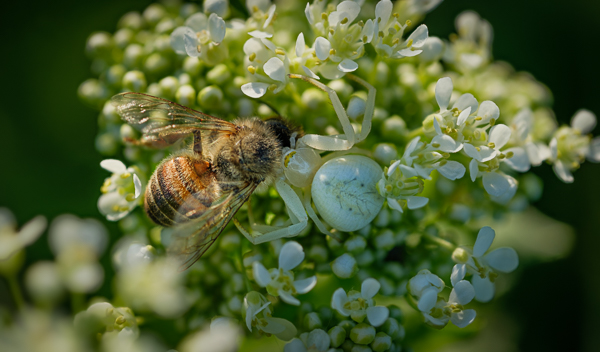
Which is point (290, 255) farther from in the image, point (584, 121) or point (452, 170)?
point (584, 121)

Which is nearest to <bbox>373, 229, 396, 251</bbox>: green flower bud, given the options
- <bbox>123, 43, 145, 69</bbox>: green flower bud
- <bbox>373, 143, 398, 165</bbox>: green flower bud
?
<bbox>373, 143, 398, 165</bbox>: green flower bud

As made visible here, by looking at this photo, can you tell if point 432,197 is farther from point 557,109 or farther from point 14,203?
point 14,203

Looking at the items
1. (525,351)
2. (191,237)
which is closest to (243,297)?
(191,237)

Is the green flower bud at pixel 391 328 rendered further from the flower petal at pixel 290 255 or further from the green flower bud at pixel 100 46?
the green flower bud at pixel 100 46

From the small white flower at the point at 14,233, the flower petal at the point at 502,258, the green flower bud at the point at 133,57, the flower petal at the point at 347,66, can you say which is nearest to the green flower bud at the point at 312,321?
the flower petal at the point at 502,258

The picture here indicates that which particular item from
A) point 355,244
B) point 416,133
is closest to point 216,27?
point 416,133

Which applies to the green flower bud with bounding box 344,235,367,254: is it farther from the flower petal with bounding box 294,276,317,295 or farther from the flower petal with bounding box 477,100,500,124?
the flower petal with bounding box 477,100,500,124
